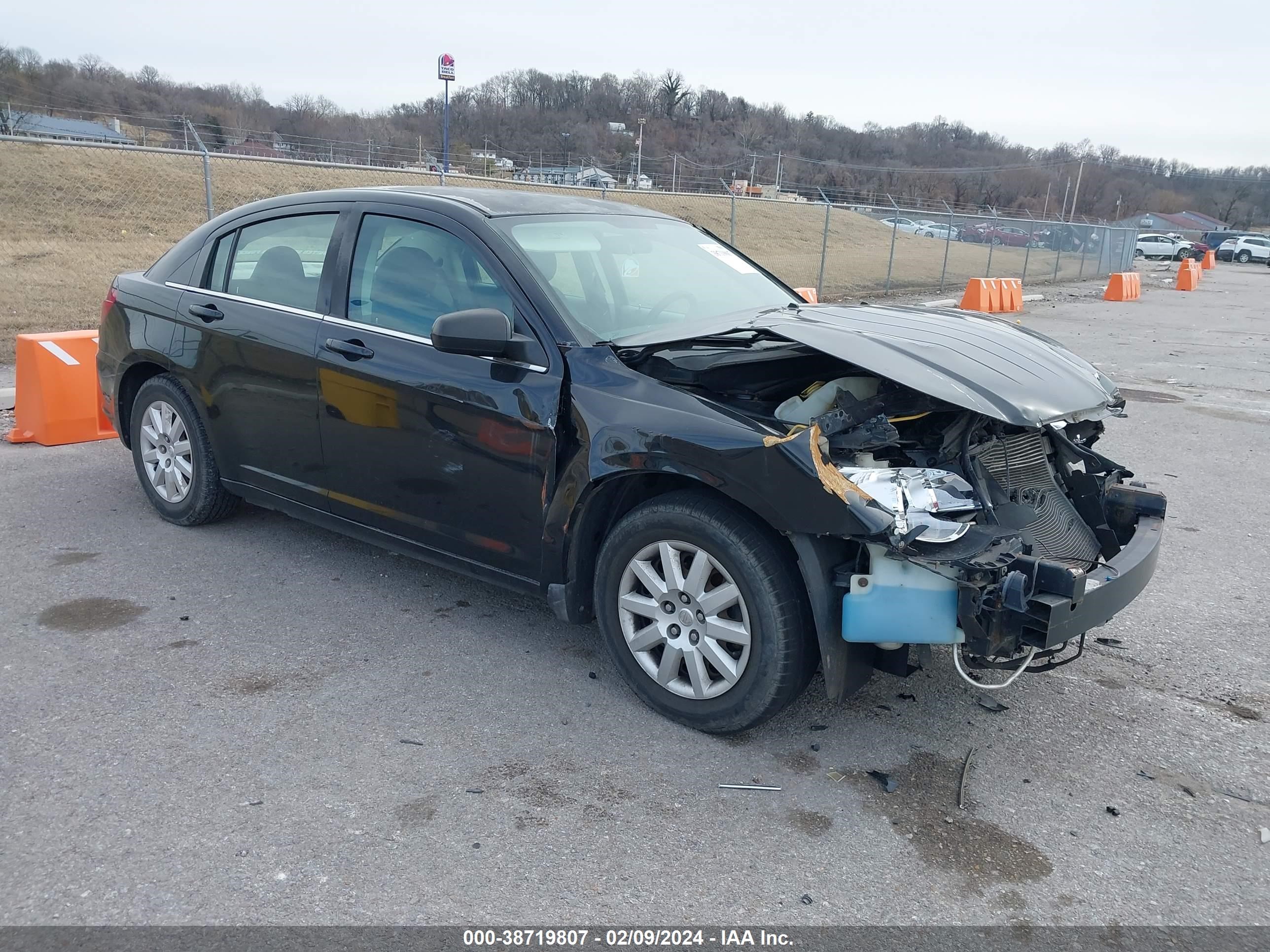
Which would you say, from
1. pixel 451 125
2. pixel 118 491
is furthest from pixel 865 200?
pixel 118 491

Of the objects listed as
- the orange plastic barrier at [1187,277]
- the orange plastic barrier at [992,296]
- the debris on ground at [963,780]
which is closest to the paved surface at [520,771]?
the debris on ground at [963,780]

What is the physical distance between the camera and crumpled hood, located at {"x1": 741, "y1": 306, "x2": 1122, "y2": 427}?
3.17 meters

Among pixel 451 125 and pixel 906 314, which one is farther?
pixel 451 125

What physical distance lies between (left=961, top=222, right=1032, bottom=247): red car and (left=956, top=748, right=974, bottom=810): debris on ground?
24.5 metres

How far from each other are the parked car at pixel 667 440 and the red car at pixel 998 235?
2344 centimetres

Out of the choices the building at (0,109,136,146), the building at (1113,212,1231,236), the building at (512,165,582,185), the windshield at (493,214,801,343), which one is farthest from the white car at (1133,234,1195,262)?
the windshield at (493,214,801,343)

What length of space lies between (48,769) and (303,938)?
1.23 metres

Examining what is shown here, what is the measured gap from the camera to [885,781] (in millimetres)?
3129

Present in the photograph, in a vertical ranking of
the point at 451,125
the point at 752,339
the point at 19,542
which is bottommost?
the point at 19,542

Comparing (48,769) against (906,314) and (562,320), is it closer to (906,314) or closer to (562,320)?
(562,320)

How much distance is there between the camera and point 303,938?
2.38 meters

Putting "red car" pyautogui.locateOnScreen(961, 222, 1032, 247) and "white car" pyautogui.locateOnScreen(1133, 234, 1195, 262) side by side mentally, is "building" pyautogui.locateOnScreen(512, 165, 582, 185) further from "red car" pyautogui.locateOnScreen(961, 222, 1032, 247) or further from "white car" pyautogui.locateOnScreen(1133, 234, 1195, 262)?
"white car" pyautogui.locateOnScreen(1133, 234, 1195, 262)

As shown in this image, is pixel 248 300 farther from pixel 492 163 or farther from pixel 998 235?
pixel 492 163

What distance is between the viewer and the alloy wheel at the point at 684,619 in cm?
322
